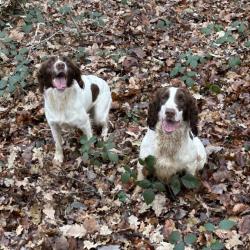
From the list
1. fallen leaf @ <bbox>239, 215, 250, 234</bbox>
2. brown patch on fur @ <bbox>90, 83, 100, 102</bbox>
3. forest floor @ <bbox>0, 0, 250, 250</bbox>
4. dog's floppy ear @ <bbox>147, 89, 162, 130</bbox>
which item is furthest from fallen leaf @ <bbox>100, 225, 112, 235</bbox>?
brown patch on fur @ <bbox>90, 83, 100, 102</bbox>

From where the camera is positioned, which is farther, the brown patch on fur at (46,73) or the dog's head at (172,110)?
the brown patch on fur at (46,73)

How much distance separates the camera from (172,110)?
4.42 metres

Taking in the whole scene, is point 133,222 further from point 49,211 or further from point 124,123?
point 124,123

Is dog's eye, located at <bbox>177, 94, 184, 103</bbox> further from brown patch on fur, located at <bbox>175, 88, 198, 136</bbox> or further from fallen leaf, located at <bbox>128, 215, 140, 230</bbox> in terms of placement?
fallen leaf, located at <bbox>128, 215, 140, 230</bbox>

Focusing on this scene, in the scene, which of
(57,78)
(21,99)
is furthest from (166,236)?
(21,99)

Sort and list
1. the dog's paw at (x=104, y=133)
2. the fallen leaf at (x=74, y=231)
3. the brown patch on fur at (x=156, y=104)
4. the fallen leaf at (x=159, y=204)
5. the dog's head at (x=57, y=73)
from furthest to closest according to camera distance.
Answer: the dog's paw at (x=104, y=133) → the dog's head at (x=57, y=73) → the fallen leaf at (x=159, y=204) → the fallen leaf at (x=74, y=231) → the brown patch on fur at (x=156, y=104)

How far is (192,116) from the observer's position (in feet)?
15.3

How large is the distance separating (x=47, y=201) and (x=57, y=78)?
4.05 ft

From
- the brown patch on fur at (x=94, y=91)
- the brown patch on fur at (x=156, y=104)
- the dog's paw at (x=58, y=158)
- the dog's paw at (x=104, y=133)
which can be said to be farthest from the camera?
the dog's paw at (x=104, y=133)

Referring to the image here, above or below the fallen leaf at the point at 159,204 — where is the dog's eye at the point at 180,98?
above

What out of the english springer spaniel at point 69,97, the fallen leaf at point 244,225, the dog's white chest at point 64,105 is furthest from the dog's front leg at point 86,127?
the fallen leaf at point 244,225

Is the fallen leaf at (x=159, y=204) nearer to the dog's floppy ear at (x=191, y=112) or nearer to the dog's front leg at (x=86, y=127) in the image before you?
the dog's floppy ear at (x=191, y=112)

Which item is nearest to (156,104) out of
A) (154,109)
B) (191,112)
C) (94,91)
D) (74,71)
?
(154,109)

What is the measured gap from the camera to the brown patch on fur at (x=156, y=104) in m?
4.53
